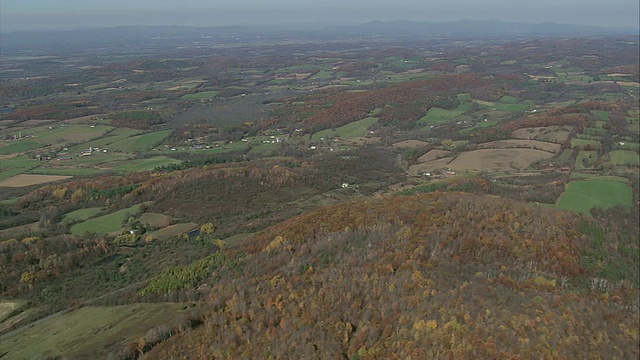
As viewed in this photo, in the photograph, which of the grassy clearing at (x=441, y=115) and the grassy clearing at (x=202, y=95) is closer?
the grassy clearing at (x=441, y=115)

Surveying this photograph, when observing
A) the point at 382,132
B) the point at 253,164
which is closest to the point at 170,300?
the point at 253,164

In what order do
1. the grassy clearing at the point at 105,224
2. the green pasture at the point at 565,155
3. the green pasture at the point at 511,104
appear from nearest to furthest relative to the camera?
the grassy clearing at the point at 105,224 → the green pasture at the point at 565,155 → the green pasture at the point at 511,104

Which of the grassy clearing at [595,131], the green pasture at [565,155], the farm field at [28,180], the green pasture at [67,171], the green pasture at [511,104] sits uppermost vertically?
the green pasture at [511,104]

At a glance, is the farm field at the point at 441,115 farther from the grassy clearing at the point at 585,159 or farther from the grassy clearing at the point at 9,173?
the grassy clearing at the point at 9,173

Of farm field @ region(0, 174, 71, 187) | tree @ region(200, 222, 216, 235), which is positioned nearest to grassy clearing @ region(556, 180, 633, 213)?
tree @ region(200, 222, 216, 235)

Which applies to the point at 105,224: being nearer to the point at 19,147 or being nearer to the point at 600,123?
the point at 19,147

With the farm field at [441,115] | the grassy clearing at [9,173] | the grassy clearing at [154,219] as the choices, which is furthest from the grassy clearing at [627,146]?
the grassy clearing at [9,173]

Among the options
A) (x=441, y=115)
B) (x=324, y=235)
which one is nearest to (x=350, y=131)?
(x=441, y=115)
